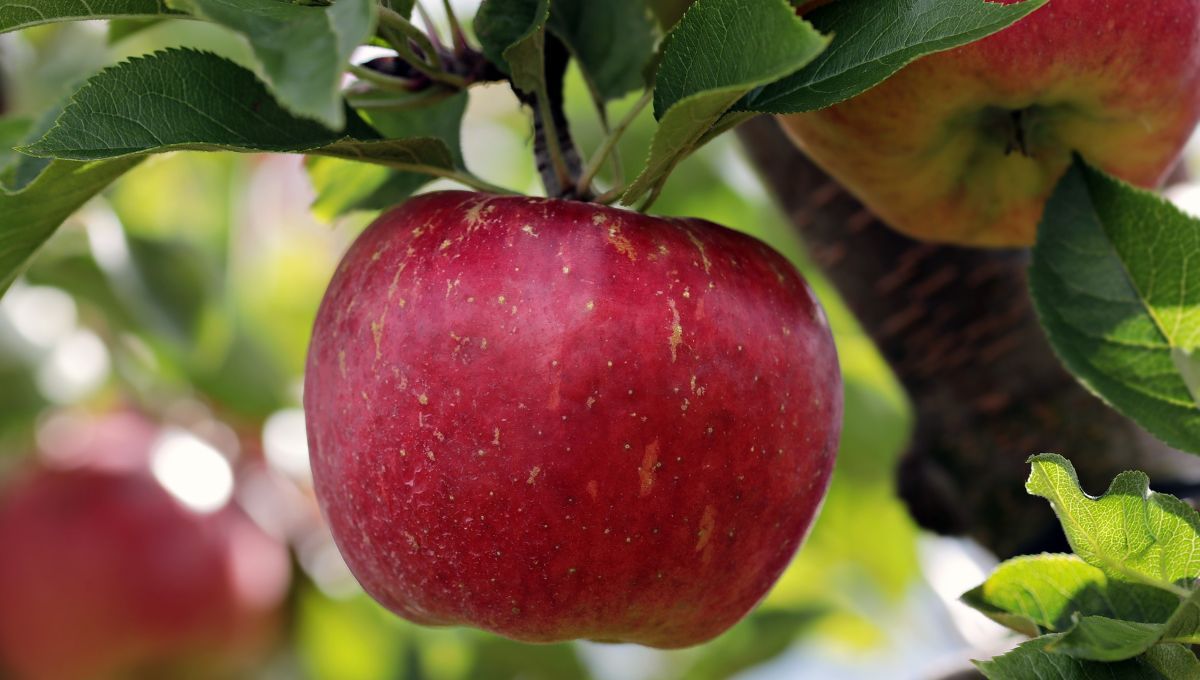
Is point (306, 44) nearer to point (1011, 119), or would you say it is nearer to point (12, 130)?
point (1011, 119)

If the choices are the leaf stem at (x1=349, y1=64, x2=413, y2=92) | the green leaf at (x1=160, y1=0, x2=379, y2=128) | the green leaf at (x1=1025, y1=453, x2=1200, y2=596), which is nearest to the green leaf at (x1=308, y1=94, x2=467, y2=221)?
the leaf stem at (x1=349, y1=64, x2=413, y2=92)

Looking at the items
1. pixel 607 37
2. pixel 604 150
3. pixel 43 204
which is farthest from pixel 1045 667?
pixel 43 204

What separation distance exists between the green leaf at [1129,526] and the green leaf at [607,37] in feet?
1.14

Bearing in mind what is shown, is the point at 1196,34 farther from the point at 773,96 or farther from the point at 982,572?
the point at 982,572

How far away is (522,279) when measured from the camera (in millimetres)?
569

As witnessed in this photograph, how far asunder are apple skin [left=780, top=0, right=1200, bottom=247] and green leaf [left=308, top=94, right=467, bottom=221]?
218 mm

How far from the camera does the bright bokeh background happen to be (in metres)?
1.43

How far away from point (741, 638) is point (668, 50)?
4.03 ft

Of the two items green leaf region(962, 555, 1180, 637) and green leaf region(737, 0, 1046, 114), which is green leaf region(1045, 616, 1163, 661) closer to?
green leaf region(962, 555, 1180, 637)

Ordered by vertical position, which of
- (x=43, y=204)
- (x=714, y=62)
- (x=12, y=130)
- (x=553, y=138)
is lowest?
(x=12, y=130)

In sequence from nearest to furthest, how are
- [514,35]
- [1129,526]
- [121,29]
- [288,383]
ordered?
[1129,526], [514,35], [121,29], [288,383]

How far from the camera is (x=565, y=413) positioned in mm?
553

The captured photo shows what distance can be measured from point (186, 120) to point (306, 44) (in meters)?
0.17

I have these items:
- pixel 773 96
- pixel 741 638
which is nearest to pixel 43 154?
pixel 773 96
